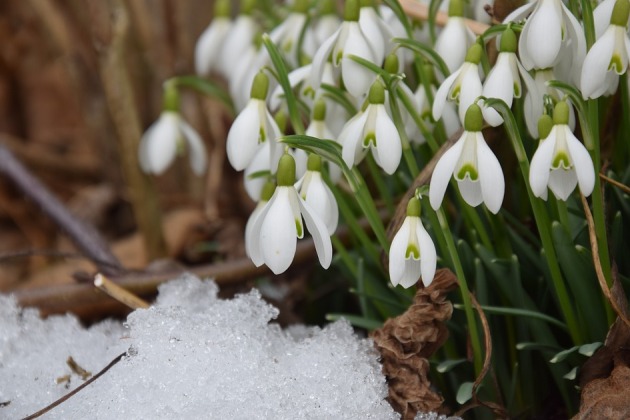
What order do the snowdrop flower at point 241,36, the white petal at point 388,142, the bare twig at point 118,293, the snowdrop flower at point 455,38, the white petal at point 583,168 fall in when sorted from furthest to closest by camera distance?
the snowdrop flower at point 241,36 → the bare twig at point 118,293 → the snowdrop flower at point 455,38 → the white petal at point 388,142 → the white petal at point 583,168

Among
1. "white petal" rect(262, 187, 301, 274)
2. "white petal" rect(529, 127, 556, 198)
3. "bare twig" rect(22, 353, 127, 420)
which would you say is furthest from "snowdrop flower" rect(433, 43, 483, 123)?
"bare twig" rect(22, 353, 127, 420)

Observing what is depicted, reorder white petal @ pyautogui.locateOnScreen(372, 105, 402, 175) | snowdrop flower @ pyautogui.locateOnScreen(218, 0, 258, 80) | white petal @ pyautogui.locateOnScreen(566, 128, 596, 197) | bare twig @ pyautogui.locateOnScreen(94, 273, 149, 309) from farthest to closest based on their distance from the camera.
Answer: snowdrop flower @ pyautogui.locateOnScreen(218, 0, 258, 80) < bare twig @ pyautogui.locateOnScreen(94, 273, 149, 309) < white petal @ pyautogui.locateOnScreen(372, 105, 402, 175) < white petal @ pyautogui.locateOnScreen(566, 128, 596, 197)

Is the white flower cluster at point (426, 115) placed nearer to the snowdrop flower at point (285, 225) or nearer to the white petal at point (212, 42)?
the snowdrop flower at point (285, 225)

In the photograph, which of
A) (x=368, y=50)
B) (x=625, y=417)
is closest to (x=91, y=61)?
(x=368, y=50)

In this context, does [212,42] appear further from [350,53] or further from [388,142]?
[388,142]

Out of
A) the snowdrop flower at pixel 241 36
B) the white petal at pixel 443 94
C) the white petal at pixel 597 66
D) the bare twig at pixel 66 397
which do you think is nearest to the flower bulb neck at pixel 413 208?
the white petal at pixel 443 94

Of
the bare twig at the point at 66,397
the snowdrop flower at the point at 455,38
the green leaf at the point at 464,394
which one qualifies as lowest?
the green leaf at the point at 464,394

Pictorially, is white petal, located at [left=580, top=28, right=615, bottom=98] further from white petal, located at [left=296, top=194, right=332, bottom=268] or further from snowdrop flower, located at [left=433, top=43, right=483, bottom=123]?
white petal, located at [left=296, top=194, right=332, bottom=268]
